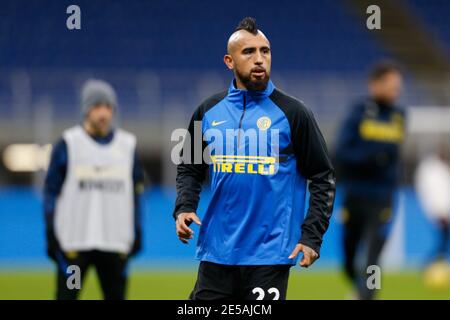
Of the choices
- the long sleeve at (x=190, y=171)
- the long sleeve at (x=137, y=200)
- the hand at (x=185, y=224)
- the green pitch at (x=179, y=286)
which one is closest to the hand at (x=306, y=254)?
the hand at (x=185, y=224)

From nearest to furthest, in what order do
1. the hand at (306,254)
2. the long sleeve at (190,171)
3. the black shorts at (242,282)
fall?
the hand at (306,254) → the black shorts at (242,282) → the long sleeve at (190,171)

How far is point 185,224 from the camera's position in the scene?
528 cm

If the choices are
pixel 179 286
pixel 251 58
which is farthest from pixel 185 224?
pixel 179 286

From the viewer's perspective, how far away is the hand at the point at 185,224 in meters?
5.23

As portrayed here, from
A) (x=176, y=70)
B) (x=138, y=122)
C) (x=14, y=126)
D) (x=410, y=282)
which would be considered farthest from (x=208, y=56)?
(x=410, y=282)

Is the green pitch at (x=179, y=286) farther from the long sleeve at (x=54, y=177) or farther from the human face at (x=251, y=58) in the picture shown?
the human face at (x=251, y=58)

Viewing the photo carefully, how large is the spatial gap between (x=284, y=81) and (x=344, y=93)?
1.10 m

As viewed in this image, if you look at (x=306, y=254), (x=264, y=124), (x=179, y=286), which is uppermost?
(x=264, y=124)

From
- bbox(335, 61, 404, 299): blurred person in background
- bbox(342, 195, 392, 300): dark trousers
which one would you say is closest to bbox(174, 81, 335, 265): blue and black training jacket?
bbox(342, 195, 392, 300): dark trousers

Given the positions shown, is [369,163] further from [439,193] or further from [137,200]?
[439,193]

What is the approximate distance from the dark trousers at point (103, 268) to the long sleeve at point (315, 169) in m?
2.79

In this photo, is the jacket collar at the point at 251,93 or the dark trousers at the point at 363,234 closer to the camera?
the jacket collar at the point at 251,93

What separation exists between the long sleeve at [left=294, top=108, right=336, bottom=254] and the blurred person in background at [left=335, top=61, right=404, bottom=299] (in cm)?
431

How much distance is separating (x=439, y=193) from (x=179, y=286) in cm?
462
